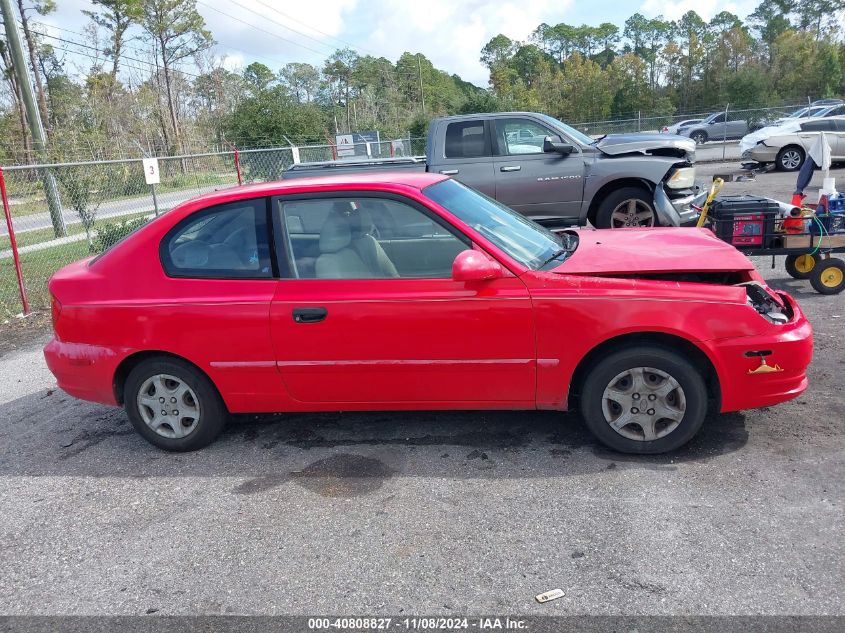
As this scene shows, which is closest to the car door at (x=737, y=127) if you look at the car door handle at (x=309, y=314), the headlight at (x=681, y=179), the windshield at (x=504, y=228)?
the headlight at (x=681, y=179)

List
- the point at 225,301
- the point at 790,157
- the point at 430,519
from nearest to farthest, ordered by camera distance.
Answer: the point at 430,519 < the point at 225,301 < the point at 790,157

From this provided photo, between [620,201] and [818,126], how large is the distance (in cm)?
1363

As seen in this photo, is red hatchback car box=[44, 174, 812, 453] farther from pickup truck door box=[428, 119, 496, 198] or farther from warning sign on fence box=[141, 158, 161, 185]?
warning sign on fence box=[141, 158, 161, 185]

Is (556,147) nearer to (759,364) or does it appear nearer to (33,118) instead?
(759,364)

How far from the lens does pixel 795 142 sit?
18.7 metres

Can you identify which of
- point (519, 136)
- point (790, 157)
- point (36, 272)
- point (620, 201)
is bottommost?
point (36, 272)

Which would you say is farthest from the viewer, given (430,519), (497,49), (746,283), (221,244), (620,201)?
(497,49)

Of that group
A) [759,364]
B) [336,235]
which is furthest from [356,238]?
[759,364]

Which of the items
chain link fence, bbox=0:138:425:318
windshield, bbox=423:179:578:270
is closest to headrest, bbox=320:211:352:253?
windshield, bbox=423:179:578:270

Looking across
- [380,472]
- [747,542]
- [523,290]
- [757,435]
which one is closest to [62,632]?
[380,472]

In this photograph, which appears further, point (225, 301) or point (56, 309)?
point (56, 309)

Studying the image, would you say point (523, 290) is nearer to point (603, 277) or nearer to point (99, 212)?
point (603, 277)

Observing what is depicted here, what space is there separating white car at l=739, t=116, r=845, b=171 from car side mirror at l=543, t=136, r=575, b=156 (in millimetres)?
12576

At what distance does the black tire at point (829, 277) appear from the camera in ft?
22.2
